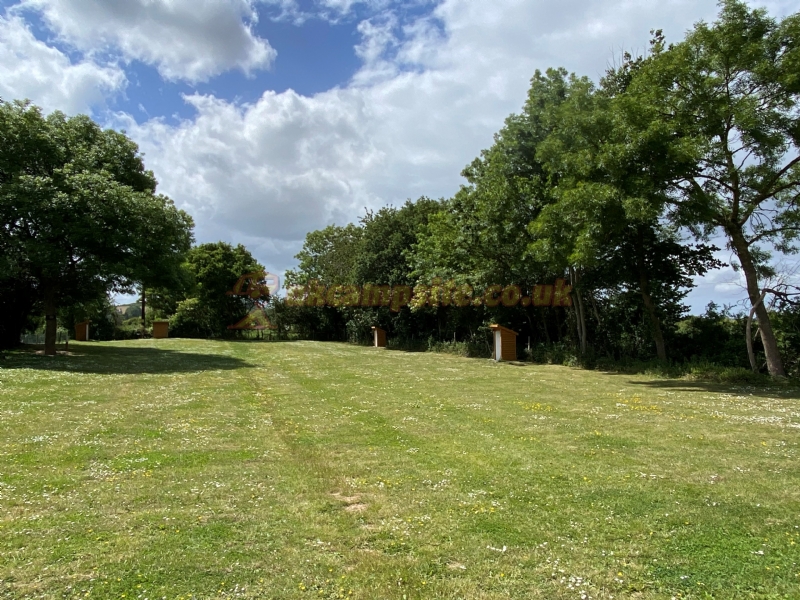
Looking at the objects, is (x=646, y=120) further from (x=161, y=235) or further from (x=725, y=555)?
(x=161, y=235)

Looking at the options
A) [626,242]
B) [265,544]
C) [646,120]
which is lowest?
[265,544]

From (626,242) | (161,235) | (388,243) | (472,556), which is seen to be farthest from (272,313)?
(472,556)

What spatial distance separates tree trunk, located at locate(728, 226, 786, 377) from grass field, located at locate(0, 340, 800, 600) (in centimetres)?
565

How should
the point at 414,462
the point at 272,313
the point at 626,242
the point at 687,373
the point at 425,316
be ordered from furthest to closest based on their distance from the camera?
the point at 272,313
the point at 425,316
the point at 626,242
the point at 687,373
the point at 414,462

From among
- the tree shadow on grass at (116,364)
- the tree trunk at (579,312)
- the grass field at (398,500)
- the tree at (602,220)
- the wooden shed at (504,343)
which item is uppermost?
the tree at (602,220)

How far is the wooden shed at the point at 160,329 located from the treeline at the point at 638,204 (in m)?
28.9

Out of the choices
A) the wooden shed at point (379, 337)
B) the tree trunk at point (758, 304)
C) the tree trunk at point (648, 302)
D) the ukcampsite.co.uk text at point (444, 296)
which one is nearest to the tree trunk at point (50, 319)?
the ukcampsite.co.uk text at point (444, 296)

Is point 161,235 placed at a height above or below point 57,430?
above

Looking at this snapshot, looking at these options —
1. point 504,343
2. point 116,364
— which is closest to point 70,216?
point 116,364

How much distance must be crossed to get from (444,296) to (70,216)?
20.0 m

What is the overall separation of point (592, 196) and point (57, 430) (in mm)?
15921

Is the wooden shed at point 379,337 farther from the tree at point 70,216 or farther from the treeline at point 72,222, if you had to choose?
the tree at point 70,216

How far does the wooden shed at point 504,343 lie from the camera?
91.8ft

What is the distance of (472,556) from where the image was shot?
15.4 ft
